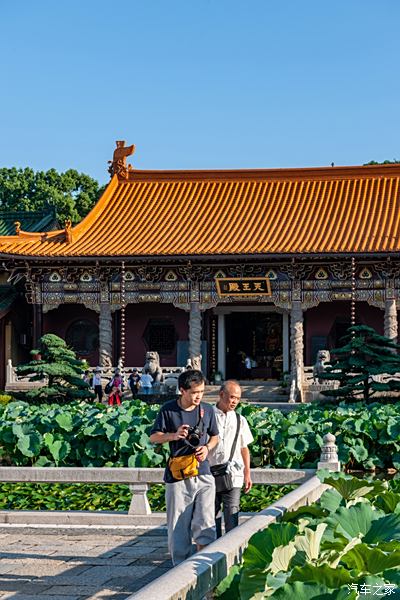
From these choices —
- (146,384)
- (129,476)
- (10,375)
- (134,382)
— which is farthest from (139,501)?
(10,375)

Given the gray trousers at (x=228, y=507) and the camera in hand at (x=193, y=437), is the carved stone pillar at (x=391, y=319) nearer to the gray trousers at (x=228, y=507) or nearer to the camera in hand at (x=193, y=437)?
the gray trousers at (x=228, y=507)

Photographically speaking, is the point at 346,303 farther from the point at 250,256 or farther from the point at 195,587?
the point at 195,587

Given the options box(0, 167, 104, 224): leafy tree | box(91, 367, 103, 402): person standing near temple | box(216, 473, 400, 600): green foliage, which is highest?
box(0, 167, 104, 224): leafy tree

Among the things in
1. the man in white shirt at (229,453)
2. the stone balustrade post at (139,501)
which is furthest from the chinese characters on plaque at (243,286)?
the man in white shirt at (229,453)

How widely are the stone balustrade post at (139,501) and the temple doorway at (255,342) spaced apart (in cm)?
2316

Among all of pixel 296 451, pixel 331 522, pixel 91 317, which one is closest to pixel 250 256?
pixel 91 317

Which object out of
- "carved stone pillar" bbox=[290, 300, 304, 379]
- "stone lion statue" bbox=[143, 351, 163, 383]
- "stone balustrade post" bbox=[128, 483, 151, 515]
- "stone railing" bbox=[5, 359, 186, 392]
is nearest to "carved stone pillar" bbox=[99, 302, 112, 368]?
"stone railing" bbox=[5, 359, 186, 392]

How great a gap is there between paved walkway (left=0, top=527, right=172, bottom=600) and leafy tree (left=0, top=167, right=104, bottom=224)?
4328 cm

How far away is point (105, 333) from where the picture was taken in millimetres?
31062

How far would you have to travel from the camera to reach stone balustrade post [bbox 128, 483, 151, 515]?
10.0 meters

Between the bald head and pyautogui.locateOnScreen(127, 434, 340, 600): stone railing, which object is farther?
the bald head

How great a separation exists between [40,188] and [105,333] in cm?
2340

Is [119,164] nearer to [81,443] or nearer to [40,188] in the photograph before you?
[40,188]

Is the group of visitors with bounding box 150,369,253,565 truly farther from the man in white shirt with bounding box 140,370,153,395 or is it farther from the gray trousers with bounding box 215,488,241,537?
the man in white shirt with bounding box 140,370,153,395
